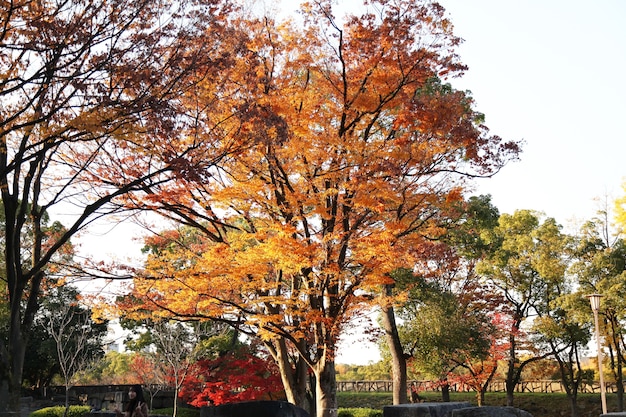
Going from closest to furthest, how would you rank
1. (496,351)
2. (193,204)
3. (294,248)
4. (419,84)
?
(294,248) → (419,84) → (193,204) → (496,351)

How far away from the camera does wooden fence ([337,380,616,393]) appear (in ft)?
105

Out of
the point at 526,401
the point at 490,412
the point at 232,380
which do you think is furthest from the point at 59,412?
the point at 526,401

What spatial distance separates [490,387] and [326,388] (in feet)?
72.0

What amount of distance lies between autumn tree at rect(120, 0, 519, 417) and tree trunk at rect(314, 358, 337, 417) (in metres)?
0.02

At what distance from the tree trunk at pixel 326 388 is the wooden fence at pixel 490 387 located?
57.6 feet

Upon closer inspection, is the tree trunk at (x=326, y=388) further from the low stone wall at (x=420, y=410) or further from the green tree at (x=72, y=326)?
the green tree at (x=72, y=326)

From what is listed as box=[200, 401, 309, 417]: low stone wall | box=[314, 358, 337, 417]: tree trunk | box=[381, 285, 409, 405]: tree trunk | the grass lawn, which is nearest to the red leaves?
box=[381, 285, 409, 405]: tree trunk

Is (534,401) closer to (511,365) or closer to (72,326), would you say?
(511,365)

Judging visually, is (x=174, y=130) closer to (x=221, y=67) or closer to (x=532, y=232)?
(x=221, y=67)

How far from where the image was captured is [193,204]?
14.2 m

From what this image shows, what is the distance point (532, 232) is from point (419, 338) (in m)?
8.93

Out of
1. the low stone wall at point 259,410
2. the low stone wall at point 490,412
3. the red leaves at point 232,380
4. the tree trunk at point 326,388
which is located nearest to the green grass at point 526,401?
the red leaves at point 232,380

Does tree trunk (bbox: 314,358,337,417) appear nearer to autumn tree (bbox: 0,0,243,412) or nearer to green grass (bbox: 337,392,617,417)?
autumn tree (bbox: 0,0,243,412)

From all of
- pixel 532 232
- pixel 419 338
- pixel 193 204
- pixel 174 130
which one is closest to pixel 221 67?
pixel 174 130
